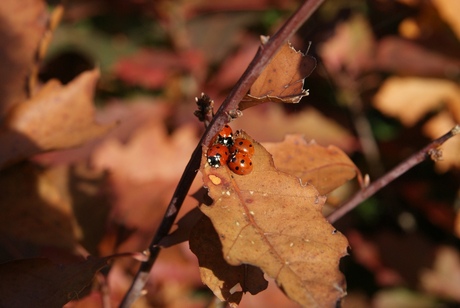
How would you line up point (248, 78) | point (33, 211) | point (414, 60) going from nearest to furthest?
point (248, 78) → point (33, 211) → point (414, 60)

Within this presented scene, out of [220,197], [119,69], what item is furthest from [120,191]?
[119,69]

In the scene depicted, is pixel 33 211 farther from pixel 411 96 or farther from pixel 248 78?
pixel 411 96

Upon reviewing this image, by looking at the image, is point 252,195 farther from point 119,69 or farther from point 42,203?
point 119,69

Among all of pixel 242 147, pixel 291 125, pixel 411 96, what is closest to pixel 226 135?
pixel 242 147

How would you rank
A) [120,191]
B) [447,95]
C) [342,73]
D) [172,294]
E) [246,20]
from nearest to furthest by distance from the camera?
[120,191] → [172,294] → [447,95] → [342,73] → [246,20]

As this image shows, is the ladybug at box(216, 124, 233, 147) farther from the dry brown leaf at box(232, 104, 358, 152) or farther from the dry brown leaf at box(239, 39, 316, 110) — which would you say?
the dry brown leaf at box(232, 104, 358, 152)
